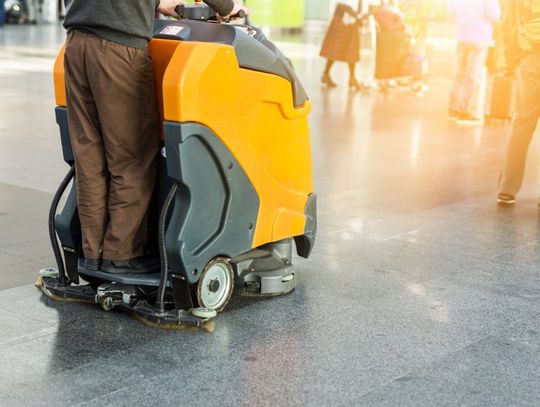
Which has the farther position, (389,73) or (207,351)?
(389,73)

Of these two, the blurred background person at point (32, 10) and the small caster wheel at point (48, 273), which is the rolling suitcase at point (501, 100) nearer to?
the small caster wheel at point (48, 273)

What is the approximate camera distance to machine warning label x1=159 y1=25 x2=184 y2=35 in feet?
12.9

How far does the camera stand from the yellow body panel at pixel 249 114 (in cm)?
366

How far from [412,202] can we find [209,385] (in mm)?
3449

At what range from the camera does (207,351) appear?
3617 mm

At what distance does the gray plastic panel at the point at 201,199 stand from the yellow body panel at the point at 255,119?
5 cm

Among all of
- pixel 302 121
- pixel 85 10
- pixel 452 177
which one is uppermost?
pixel 85 10

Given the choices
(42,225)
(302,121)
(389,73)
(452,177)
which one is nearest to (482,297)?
(302,121)

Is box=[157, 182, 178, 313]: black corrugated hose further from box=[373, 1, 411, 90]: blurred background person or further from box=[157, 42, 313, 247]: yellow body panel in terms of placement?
box=[373, 1, 411, 90]: blurred background person

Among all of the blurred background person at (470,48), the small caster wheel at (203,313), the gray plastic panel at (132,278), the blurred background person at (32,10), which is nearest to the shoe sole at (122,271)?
the gray plastic panel at (132,278)

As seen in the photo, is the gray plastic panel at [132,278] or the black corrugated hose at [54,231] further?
the black corrugated hose at [54,231]

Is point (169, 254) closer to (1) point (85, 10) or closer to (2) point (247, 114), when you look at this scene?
(2) point (247, 114)

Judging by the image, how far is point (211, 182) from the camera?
387 centimetres

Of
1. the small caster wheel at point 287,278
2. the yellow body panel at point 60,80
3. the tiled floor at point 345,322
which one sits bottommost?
the tiled floor at point 345,322
